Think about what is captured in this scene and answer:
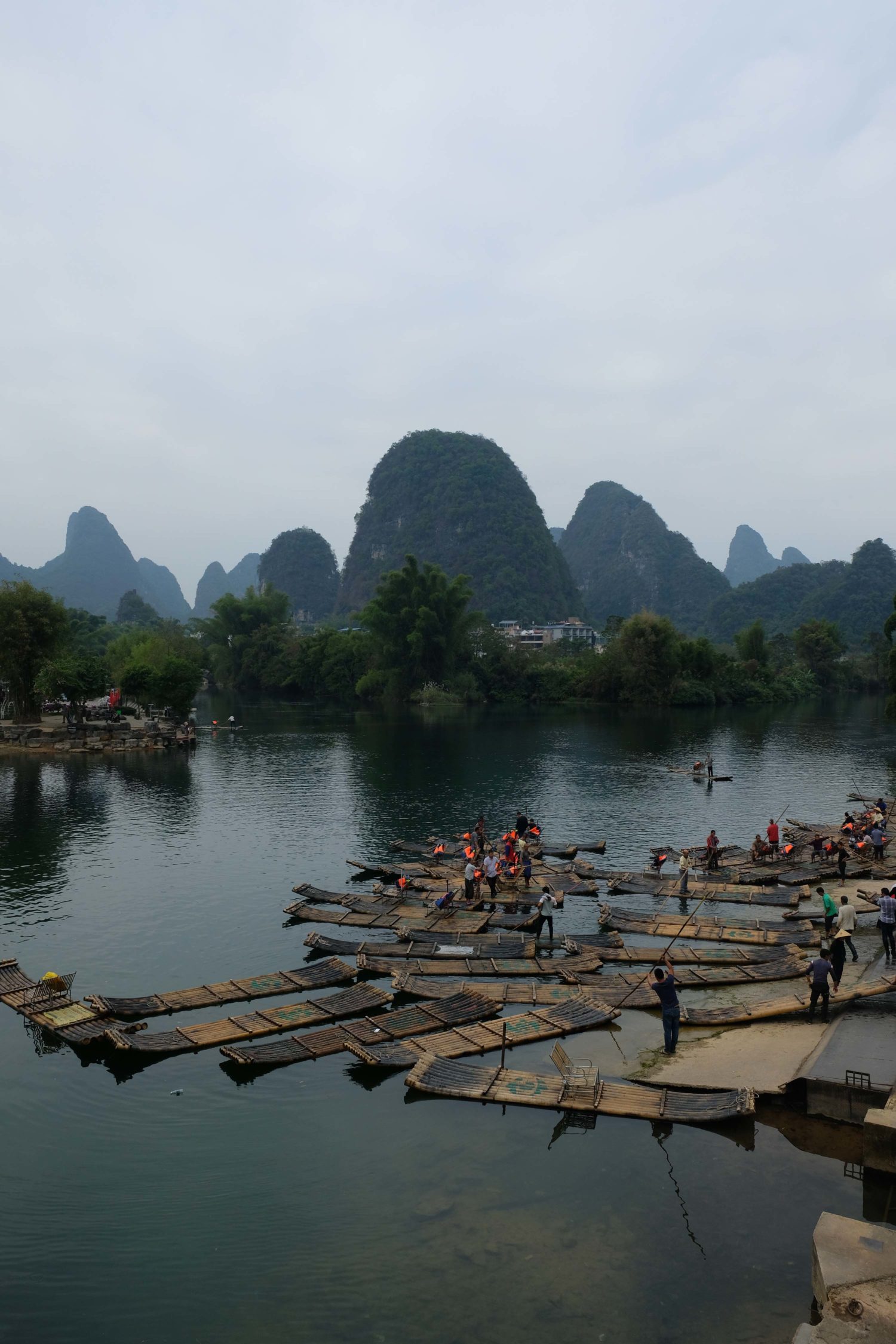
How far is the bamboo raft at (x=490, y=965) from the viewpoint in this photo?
2031cm

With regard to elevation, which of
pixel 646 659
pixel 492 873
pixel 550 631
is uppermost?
pixel 550 631

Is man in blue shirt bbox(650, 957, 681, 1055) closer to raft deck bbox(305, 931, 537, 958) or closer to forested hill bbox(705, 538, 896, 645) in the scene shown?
raft deck bbox(305, 931, 537, 958)

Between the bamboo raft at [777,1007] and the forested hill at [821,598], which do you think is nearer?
the bamboo raft at [777,1007]

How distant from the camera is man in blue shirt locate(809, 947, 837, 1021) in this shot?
52.5 ft

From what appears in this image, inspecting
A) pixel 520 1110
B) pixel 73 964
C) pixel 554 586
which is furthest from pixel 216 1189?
pixel 554 586

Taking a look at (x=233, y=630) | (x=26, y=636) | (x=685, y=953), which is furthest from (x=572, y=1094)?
(x=233, y=630)

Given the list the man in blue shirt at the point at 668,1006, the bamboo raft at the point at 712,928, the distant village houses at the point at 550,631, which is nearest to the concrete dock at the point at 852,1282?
the man in blue shirt at the point at 668,1006

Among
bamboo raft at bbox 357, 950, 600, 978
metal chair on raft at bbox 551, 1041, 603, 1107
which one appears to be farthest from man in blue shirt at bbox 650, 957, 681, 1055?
bamboo raft at bbox 357, 950, 600, 978

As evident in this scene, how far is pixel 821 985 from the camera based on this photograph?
16.1 meters

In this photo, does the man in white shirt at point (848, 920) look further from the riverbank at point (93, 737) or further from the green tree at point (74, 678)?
the green tree at point (74, 678)

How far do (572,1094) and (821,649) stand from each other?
11373 centimetres

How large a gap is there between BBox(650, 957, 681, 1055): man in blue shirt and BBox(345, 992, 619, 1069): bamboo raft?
5.77ft

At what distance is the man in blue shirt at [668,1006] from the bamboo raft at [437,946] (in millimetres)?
5786

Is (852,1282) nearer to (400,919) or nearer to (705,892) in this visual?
(400,919)
